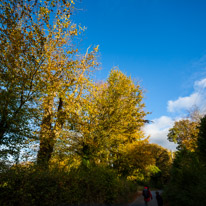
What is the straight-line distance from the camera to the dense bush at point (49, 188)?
536 cm

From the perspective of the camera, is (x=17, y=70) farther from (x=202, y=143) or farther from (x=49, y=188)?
(x=202, y=143)

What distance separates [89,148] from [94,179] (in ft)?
15.2

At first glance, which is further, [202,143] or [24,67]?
[202,143]

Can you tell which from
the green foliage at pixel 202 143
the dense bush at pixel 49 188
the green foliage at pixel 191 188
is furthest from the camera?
the green foliage at pixel 202 143

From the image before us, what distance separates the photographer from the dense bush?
17.6ft

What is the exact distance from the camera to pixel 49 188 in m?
6.43

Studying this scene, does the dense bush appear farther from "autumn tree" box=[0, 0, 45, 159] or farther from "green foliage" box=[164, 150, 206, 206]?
"green foliage" box=[164, 150, 206, 206]

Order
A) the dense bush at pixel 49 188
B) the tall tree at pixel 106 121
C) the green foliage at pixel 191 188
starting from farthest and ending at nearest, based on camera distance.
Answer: the tall tree at pixel 106 121
the green foliage at pixel 191 188
the dense bush at pixel 49 188

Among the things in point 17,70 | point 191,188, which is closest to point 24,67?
point 17,70

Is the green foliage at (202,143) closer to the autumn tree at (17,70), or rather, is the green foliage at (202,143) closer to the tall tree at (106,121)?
the tall tree at (106,121)

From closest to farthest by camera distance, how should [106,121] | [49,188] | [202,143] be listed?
[49,188] → [202,143] → [106,121]

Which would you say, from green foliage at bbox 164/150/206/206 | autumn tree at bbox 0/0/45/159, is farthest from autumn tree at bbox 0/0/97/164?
green foliage at bbox 164/150/206/206

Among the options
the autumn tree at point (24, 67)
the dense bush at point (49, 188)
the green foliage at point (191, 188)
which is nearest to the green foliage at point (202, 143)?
the green foliage at point (191, 188)

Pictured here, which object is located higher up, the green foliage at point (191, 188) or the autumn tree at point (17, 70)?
the autumn tree at point (17, 70)
